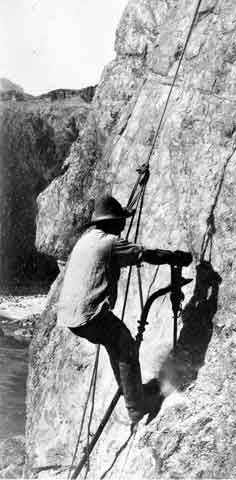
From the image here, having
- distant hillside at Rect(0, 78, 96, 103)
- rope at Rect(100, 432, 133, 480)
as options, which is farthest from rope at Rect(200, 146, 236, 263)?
distant hillside at Rect(0, 78, 96, 103)

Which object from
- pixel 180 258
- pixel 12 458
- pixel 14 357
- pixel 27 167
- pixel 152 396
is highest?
pixel 180 258

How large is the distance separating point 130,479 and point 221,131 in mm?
3931

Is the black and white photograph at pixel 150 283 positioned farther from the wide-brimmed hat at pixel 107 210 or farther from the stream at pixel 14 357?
the stream at pixel 14 357

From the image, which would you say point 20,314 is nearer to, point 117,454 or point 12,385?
point 12,385

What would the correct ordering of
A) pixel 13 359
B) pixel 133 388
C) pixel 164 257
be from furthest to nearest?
pixel 13 359 → pixel 133 388 → pixel 164 257

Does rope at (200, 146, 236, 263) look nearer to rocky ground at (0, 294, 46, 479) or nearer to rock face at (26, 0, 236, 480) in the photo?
rock face at (26, 0, 236, 480)

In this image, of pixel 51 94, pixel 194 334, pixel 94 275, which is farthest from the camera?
pixel 51 94

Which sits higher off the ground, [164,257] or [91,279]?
[164,257]

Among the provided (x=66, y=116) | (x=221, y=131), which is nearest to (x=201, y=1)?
(x=221, y=131)

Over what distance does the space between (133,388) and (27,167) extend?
43159mm

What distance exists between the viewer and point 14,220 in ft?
148

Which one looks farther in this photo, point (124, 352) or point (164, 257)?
point (124, 352)

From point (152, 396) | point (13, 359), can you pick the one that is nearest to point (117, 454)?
point (152, 396)

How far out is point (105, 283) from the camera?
5.59 metres
